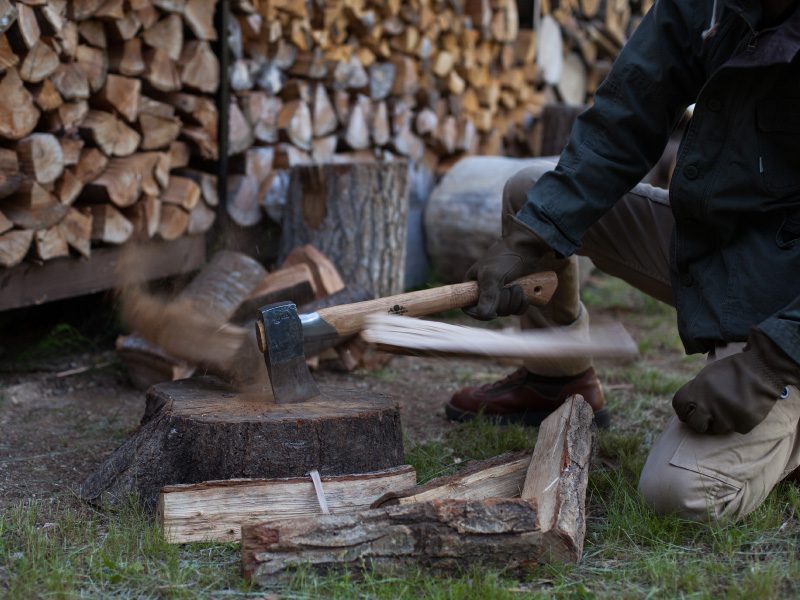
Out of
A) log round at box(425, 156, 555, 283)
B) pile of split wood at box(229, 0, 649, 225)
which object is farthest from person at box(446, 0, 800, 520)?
log round at box(425, 156, 555, 283)

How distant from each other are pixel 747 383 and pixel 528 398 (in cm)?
123

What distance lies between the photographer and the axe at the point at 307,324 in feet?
8.51

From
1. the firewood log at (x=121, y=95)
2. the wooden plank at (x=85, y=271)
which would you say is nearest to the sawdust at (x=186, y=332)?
the wooden plank at (x=85, y=271)

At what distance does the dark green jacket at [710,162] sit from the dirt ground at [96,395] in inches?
35.1

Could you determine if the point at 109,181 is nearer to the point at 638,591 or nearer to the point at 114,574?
the point at 114,574

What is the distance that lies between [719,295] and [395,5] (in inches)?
138

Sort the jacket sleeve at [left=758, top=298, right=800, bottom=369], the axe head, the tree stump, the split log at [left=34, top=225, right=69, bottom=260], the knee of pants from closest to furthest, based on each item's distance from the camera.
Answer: the jacket sleeve at [left=758, top=298, right=800, bottom=369] < the knee of pants < the axe head < the split log at [left=34, top=225, right=69, bottom=260] < the tree stump

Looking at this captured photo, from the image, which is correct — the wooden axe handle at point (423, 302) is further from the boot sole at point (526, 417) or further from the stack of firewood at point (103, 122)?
Answer: the stack of firewood at point (103, 122)

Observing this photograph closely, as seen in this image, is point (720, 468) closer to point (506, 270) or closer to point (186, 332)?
point (506, 270)

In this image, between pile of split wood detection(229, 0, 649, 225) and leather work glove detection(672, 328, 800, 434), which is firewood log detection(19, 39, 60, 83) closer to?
pile of split wood detection(229, 0, 649, 225)

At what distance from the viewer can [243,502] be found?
241 centimetres

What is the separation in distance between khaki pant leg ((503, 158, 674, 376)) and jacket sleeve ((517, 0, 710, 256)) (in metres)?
0.25

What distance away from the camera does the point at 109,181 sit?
394 cm

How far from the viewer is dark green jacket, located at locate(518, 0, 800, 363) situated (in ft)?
8.09
